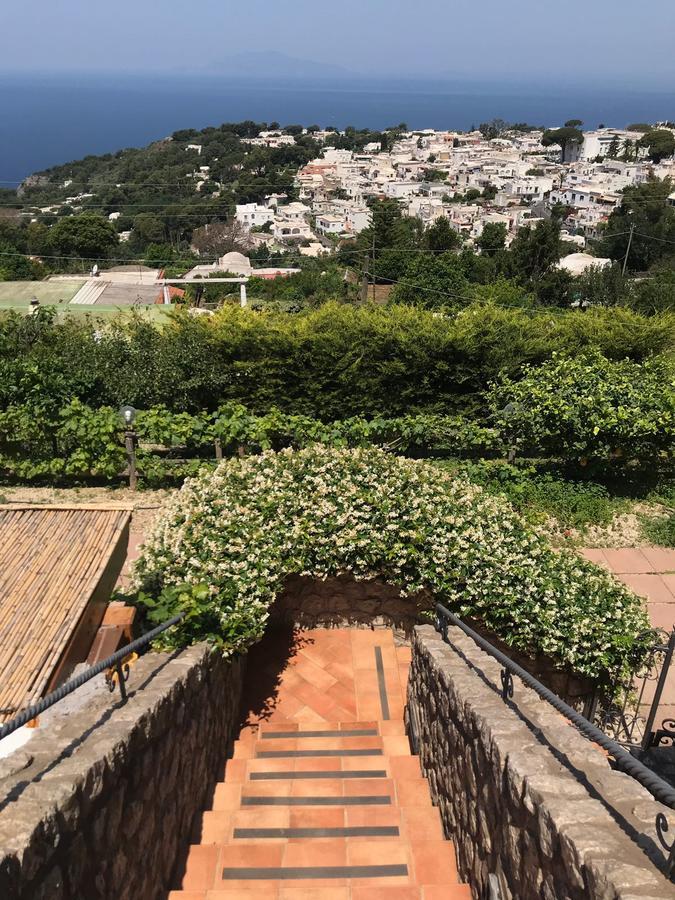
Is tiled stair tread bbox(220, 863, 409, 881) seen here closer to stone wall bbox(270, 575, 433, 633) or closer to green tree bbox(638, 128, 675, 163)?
stone wall bbox(270, 575, 433, 633)

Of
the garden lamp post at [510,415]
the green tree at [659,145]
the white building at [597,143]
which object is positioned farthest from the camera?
the white building at [597,143]

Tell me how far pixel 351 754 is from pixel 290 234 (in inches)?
3939

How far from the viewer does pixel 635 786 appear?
238 centimetres

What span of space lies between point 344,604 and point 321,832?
7.90ft

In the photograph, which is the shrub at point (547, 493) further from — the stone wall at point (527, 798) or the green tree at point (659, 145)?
the green tree at point (659, 145)

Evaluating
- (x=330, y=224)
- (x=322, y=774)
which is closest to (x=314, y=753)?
(x=322, y=774)

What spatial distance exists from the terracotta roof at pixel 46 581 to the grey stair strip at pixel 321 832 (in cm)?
166

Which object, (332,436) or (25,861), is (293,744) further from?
(332,436)

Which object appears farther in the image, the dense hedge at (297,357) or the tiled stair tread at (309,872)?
the dense hedge at (297,357)

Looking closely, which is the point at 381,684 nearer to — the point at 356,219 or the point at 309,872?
the point at 309,872

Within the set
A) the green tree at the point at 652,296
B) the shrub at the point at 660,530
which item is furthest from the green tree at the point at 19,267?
the shrub at the point at 660,530

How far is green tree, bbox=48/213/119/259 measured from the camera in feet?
200

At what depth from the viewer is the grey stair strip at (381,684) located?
5387mm

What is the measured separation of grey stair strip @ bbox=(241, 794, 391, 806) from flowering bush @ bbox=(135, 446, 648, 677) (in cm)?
97
